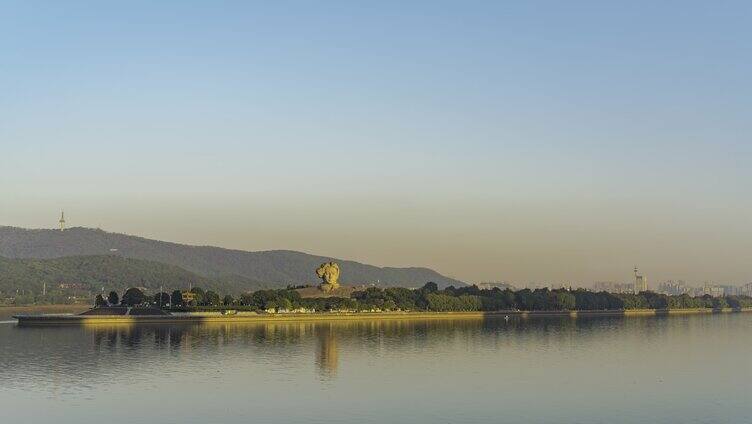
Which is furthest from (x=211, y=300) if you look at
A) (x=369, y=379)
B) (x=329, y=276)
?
(x=369, y=379)

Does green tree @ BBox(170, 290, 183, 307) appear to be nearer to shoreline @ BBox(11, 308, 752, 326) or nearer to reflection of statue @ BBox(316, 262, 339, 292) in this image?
shoreline @ BBox(11, 308, 752, 326)

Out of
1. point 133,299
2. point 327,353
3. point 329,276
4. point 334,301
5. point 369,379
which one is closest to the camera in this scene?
point 369,379

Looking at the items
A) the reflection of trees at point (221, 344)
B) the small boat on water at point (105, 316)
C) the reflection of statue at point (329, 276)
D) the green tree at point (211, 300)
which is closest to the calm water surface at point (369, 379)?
the reflection of trees at point (221, 344)

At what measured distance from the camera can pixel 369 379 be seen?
199ft

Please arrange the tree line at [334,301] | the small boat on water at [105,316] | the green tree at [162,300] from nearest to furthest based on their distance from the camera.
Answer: the small boat on water at [105,316], the tree line at [334,301], the green tree at [162,300]

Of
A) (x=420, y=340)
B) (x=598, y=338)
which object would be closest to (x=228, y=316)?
(x=420, y=340)

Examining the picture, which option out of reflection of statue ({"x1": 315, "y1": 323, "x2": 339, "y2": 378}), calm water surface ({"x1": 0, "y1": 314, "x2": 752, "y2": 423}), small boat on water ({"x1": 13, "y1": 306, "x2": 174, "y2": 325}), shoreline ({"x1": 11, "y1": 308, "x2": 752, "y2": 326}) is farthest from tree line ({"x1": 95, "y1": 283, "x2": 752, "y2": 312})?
calm water surface ({"x1": 0, "y1": 314, "x2": 752, "y2": 423})

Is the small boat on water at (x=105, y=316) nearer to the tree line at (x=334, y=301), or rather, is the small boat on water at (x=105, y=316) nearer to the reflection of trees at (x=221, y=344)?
the reflection of trees at (x=221, y=344)

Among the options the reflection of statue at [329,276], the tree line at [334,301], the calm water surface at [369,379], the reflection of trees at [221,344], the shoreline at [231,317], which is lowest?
the calm water surface at [369,379]

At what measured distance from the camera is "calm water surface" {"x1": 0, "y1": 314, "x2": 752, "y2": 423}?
4656cm

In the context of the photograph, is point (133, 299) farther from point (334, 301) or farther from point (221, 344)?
point (221, 344)

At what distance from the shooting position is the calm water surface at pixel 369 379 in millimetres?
46562

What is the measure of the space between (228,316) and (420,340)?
54951mm

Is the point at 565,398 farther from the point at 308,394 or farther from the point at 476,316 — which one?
the point at 476,316
